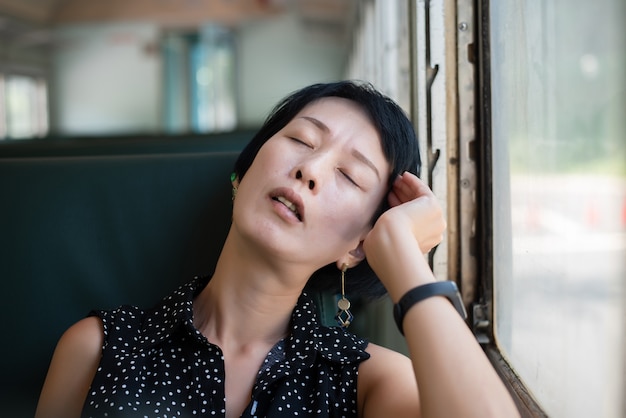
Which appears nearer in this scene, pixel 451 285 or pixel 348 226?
pixel 451 285

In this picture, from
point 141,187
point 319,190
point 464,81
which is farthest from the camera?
point 141,187

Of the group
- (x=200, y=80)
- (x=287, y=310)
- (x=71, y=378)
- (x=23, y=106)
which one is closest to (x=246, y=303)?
(x=287, y=310)

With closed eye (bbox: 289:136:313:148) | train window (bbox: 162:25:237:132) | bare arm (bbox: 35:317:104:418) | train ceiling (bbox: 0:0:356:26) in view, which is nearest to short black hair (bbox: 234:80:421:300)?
closed eye (bbox: 289:136:313:148)

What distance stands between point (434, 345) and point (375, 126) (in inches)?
17.0

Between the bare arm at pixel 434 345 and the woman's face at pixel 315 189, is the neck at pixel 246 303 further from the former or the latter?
the bare arm at pixel 434 345

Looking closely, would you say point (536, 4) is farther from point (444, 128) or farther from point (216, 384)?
point (216, 384)

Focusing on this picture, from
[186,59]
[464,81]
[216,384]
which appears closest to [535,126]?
[464,81]

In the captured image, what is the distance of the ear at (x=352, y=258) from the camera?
1.10 metres

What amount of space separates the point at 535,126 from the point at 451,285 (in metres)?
0.33

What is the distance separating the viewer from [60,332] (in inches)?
52.7

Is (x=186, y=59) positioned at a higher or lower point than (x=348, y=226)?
higher

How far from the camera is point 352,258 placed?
1.11 metres

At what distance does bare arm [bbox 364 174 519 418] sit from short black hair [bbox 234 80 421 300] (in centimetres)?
16

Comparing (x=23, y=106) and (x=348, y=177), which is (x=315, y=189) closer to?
(x=348, y=177)
